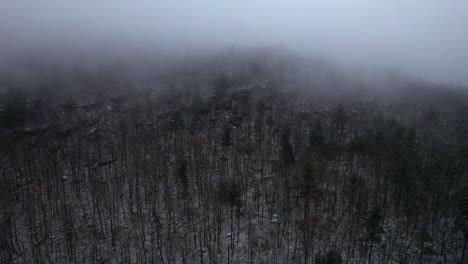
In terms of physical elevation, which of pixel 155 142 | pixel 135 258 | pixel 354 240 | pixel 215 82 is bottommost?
pixel 135 258

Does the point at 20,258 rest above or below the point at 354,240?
below

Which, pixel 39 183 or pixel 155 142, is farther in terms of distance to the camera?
pixel 155 142

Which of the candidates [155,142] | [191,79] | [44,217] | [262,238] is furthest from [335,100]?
[44,217]

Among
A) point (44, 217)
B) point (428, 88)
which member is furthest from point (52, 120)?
point (428, 88)

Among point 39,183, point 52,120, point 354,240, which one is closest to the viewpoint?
point 354,240

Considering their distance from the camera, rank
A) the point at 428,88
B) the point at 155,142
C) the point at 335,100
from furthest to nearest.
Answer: the point at 428,88, the point at 335,100, the point at 155,142

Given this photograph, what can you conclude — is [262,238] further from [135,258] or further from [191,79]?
[191,79]
